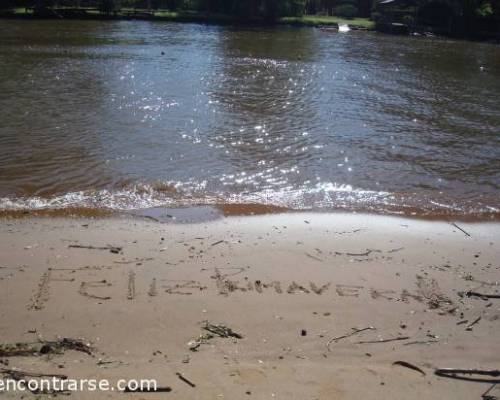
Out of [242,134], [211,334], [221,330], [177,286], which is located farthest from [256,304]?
[242,134]

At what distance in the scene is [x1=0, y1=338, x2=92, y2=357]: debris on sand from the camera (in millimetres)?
4684

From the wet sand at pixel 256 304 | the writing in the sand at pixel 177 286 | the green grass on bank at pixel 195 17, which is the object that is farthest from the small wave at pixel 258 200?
the green grass on bank at pixel 195 17

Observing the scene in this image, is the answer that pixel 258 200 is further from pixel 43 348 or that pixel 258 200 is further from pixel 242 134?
pixel 43 348

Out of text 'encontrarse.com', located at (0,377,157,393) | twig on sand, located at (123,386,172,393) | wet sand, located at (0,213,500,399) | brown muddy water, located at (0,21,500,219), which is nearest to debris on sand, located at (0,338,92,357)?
wet sand, located at (0,213,500,399)

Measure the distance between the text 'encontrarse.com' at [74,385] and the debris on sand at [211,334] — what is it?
672 millimetres

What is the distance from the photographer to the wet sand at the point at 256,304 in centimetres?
463

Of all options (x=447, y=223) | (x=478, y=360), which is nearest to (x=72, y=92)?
(x=447, y=223)

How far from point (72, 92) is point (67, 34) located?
77.4ft

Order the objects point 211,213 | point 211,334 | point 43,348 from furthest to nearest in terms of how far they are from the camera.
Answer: point 211,213
point 211,334
point 43,348

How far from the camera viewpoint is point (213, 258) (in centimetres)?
683

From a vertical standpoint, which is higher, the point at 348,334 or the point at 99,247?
the point at 99,247

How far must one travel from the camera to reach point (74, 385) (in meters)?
4.30

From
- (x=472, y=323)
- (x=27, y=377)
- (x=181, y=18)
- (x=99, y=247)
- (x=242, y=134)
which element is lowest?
(x=472, y=323)

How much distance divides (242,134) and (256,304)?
832 centimetres
